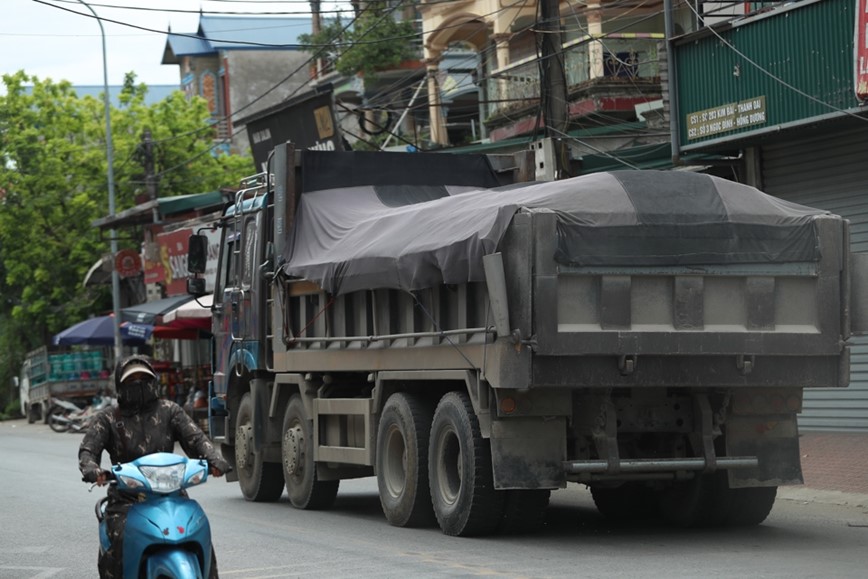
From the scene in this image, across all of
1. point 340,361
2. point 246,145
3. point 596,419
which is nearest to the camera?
point 596,419

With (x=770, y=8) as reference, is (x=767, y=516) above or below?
below

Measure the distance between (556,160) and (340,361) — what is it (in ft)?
17.3

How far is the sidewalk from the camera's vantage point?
15.1m

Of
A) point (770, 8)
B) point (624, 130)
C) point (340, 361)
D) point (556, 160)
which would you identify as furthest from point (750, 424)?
point (624, 130)

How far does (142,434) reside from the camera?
28.3 feet

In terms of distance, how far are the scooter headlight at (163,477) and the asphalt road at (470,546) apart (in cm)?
282

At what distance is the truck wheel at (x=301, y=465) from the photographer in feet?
50.2

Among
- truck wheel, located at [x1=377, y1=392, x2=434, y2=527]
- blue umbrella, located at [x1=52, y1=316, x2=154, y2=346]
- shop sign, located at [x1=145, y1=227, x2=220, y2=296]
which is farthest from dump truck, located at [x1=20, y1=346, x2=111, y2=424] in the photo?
truck wheel, located at [x1=377, y1=392, x2=434, y2=527]

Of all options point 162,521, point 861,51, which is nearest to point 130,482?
point 162,521

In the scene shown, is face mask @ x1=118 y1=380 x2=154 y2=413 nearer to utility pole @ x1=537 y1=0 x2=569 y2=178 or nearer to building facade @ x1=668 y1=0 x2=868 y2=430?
building facade @ x1=668 y1=0 x2=868 y2=430

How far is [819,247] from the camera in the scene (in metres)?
11.8

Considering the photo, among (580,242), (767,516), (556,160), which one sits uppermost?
(556,160)

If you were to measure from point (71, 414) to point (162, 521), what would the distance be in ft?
112

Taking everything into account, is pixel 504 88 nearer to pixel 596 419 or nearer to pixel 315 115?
pixel 315 115
